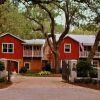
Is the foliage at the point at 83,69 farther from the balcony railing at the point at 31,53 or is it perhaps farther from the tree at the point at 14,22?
the balcony railing at the point at 31,53

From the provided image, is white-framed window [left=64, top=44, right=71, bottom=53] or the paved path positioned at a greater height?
white-framed window [left=64, top=44, right=71, bottom=53]

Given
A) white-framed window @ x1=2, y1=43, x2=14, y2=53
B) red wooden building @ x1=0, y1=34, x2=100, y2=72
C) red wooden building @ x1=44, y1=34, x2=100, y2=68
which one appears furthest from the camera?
red wooden building @ x1=44, y1=34, x2=100, y2=68

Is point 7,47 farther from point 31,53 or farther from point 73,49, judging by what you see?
point 73,49

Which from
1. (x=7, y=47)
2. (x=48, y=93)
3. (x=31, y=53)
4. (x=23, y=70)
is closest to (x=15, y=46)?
(x=7, y=47)

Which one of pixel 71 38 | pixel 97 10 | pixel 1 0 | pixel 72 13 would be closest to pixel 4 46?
pixel 71 38

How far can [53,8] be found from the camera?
59.7 meters

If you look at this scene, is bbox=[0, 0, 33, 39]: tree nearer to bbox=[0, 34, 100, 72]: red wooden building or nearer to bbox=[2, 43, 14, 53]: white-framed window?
bbox=[0, 34, 100, 72]: red wooden building

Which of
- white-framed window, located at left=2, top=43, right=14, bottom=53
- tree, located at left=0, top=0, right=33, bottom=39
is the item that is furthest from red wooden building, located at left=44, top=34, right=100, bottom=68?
white-framed window, located at left=2, top=43, right=14, bottom=53

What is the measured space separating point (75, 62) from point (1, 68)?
21.5 feet

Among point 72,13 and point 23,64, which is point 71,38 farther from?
point 72,13

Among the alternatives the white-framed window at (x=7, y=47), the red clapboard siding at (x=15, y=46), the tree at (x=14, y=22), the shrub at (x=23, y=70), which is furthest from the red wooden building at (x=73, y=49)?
the shrub at (x=23, y=70)

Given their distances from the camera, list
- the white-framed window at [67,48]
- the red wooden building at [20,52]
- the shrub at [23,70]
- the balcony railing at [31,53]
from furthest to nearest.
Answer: the white-framed window at [67,48]
the balcony railing at [31,53]
the red wooden building at [20,52]
the shrub at [23,70]

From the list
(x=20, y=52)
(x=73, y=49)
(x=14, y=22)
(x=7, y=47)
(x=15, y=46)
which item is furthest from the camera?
(x=14, y=22)

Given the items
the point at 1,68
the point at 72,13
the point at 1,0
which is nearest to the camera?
the point at 1,0
